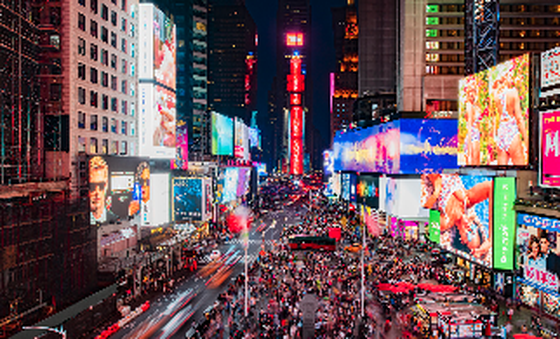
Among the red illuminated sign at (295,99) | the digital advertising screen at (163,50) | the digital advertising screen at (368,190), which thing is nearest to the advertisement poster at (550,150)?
the digital advertising screen at (163,50)

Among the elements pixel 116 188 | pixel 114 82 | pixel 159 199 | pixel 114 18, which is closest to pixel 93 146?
pixel 116 188

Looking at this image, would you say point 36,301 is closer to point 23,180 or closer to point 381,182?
point 23,180

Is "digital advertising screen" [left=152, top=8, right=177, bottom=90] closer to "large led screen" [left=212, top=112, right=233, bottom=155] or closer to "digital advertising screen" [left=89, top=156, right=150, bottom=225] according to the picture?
"digital advertising screen" [left=89, top=156, right=150, bottom=225]

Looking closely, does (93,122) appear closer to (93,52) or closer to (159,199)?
(93,52)

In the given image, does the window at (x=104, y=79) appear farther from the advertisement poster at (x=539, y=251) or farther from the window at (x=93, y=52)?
the advertisement poster at (x=539, y=251)

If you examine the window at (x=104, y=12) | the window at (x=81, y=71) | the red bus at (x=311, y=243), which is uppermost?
the window at (x=104, y=12)

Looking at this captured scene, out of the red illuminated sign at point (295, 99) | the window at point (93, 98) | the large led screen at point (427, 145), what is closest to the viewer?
the window at point (93, 98)

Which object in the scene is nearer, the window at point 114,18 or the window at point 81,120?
the window at point 81,120

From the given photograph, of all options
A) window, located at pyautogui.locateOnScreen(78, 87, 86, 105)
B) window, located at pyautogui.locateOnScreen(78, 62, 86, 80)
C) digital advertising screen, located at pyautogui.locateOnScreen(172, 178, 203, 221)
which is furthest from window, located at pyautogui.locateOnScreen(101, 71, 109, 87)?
digital advertising screen, located at pyautogui.locateOnScreen(172, 178, 203, 221)

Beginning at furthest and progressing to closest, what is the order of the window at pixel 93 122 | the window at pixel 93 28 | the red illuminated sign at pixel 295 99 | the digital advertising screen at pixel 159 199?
the red illuminated sign at pixel 295 99 → the digital advertising screen at pixel 159 199 → the window at pixel 93 28 → the window at pixel 93 122
